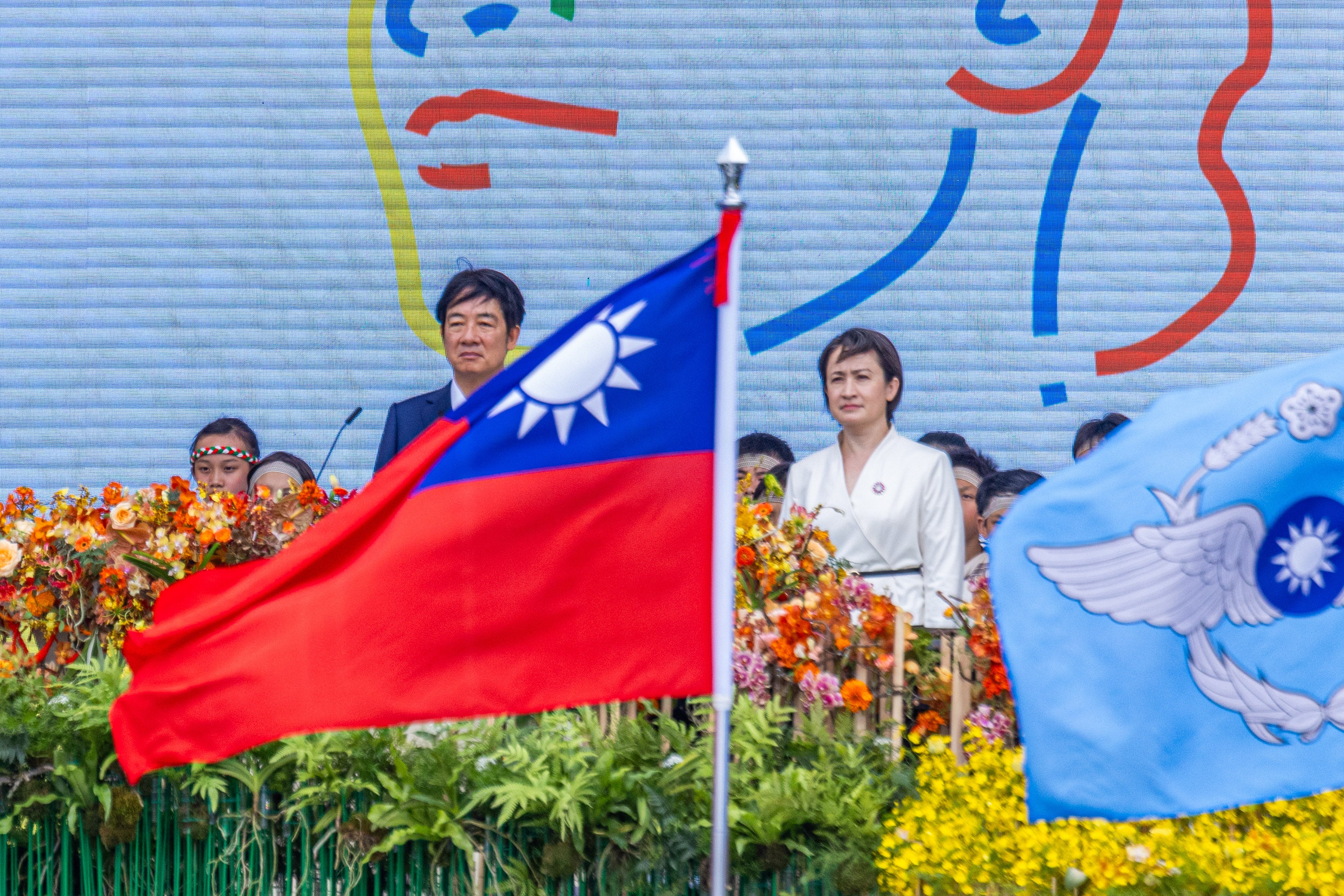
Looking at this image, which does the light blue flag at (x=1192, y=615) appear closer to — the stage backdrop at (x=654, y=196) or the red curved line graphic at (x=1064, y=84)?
the stage backdrop at (x=654, y=196)

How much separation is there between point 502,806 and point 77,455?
5.15m

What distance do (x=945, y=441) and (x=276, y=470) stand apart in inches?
128

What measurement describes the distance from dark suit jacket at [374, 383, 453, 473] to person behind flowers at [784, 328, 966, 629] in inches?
51.9

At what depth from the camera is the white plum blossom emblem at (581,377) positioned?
2820 millimetres

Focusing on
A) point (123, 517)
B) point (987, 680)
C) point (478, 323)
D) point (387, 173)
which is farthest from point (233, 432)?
point (987, 680)

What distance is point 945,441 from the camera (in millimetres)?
6984

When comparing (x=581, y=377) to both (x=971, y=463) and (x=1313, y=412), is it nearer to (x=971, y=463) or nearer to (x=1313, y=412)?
(x=1313, y=412)

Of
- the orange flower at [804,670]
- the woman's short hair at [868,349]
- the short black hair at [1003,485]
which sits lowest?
the orange flower at [804,670]

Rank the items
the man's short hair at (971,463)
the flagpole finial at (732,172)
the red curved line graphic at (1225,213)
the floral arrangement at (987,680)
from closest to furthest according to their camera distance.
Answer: the flagpole finial at (732,172)
the floral arrangement at (987,680)
the man's short hair at (971,463)
the red curved line graphic at (1225,213)

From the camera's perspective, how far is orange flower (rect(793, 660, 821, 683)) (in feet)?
12.1

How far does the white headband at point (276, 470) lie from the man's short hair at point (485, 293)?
164cm

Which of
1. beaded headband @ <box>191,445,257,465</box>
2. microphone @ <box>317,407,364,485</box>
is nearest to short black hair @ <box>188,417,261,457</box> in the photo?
beaded headband @ <box>191,445,257,465</box>

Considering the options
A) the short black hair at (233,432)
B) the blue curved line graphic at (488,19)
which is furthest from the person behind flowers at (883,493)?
the blue curved line graphic at (488,19)

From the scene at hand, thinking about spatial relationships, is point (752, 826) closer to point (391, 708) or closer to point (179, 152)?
point (391, 708)
